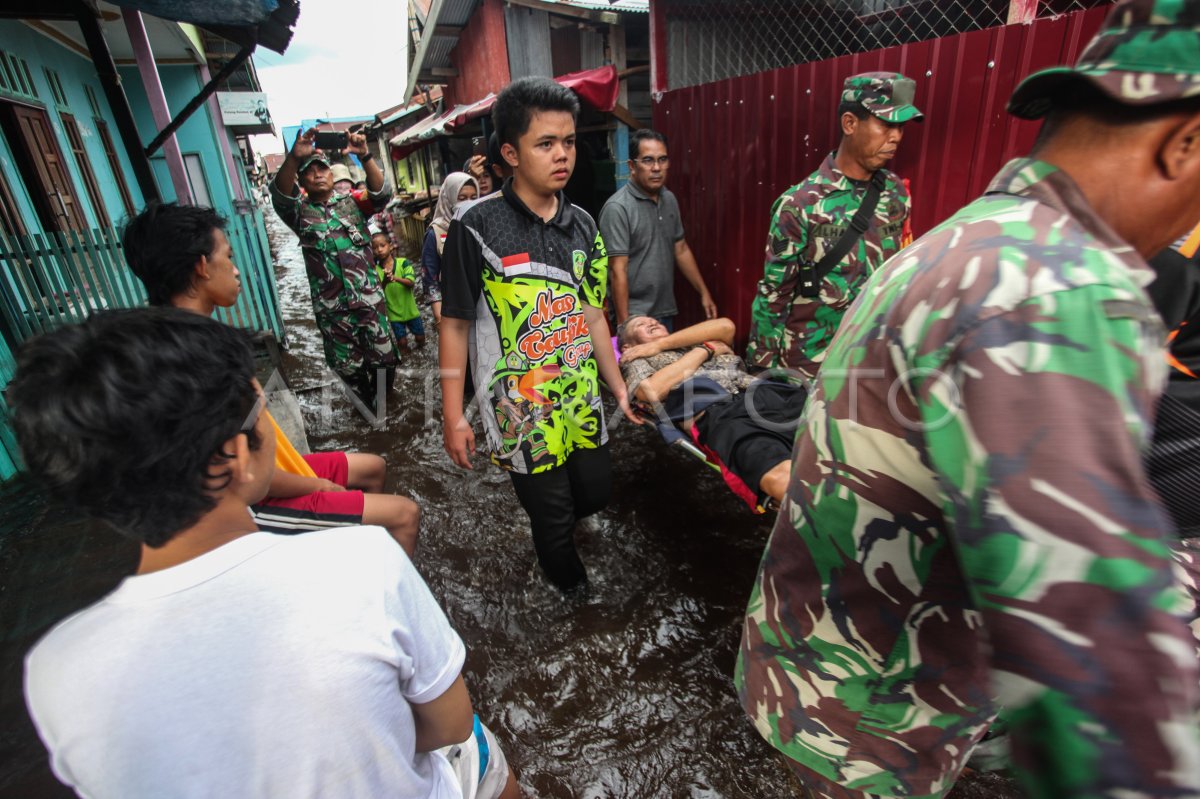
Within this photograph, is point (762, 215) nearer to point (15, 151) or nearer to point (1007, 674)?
point (1007, 674)

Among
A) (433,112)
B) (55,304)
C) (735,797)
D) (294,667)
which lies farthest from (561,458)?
(433,112)

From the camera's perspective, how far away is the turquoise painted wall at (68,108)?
5.02m

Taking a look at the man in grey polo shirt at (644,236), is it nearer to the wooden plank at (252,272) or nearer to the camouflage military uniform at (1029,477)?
the camouflage military uniform at (1029,477)

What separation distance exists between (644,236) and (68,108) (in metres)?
7.17

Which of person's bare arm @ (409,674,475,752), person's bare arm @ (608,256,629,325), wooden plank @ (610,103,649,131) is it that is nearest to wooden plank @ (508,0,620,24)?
wooden plank @ (610,103,649,131)

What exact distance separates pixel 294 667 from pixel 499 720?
1.63 metres

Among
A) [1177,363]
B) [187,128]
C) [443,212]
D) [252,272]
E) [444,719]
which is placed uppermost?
[187,128]

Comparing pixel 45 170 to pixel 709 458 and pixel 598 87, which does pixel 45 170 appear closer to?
pixel 598 87

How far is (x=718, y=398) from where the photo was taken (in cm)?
291

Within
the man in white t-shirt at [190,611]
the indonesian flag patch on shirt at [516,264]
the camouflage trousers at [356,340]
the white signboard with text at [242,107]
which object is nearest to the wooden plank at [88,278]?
the camouflage trousers at [356,340]

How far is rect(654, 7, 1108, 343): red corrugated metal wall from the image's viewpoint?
2.67m

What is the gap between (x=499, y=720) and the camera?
2.17 meters

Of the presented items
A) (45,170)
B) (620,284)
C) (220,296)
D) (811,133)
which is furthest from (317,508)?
(45,170)

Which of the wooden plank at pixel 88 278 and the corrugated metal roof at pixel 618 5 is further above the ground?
the corrugated metal roof at pixel 618 5
